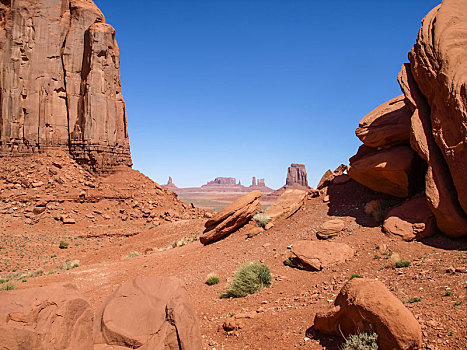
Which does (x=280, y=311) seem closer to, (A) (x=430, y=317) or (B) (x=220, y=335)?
(B) (x=220, y=335)

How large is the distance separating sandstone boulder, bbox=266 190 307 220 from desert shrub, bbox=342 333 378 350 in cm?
936

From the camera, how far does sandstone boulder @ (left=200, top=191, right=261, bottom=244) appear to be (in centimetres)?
1533

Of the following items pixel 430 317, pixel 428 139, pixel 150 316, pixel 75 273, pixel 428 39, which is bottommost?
pixel 75 273

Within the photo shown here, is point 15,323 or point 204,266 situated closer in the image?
point 15,323

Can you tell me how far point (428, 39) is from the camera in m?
10.5

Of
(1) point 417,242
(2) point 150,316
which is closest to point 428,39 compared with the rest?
(1) point 417,242

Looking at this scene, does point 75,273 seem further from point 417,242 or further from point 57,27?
point 57,27

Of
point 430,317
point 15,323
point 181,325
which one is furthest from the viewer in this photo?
point 430,317

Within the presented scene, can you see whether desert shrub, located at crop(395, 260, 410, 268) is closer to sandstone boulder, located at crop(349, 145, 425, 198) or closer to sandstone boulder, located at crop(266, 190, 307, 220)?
sandstone boulder, located at crop(349, 145, 425, 198)

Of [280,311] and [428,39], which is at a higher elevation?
[428,39]

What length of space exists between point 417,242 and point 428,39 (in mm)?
6604

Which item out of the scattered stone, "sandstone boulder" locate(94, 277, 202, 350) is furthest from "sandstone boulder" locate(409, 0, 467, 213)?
"sandstone boulder" locate(94, 277, 202, 350)

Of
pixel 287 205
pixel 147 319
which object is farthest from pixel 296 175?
pixel 147 319

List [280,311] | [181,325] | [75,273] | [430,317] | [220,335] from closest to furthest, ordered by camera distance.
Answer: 1. [181,325]
2. [430,317]
3. [220,335]
4. [280,311]
5. [75,273]
